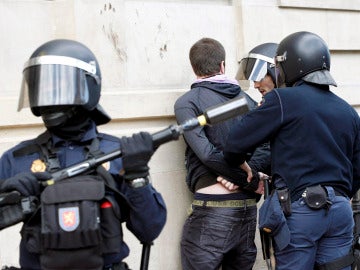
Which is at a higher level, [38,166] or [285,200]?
[38,166]

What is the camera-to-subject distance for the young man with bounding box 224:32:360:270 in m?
4.00

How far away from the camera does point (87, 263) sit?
280cm

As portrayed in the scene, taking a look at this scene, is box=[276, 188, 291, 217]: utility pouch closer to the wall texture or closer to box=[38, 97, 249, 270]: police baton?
box=[38, 97, 249, 270]: police baton

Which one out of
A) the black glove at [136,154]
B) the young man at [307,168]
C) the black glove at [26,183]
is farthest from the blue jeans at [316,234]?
the black glove at [26,183]

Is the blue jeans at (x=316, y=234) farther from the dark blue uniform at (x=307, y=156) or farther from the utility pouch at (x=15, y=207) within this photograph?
the utility pouch at (x=15, y=207)

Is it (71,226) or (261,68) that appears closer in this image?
(71,226)

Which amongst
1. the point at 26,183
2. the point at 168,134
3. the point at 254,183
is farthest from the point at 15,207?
the point at 254,183

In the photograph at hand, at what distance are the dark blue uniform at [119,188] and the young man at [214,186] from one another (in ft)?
5.57

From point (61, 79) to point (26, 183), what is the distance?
46 centimetres

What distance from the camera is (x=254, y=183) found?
4.84m

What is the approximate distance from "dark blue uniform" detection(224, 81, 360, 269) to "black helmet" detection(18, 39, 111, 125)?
1.23m

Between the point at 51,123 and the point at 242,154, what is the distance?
1549 mm

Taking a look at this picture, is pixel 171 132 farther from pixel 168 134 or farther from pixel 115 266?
pixel 115 266

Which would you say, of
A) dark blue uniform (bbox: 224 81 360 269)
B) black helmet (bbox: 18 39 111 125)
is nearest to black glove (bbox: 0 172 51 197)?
black helmet (bbox: 18 39 111 125)
